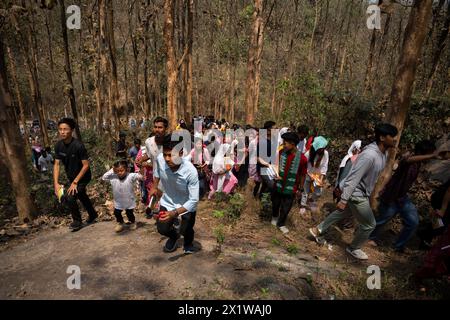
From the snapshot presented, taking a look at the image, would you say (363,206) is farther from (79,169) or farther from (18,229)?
(18,229)

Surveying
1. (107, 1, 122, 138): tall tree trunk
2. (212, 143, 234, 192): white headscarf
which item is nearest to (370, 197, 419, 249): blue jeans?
(212, 143, 234, 192): white headscarf

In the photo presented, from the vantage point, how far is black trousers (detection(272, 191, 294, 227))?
5172mm

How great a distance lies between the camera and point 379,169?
13.3 ft

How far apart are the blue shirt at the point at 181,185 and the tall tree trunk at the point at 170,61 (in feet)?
15.7

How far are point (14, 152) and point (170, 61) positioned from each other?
4.35 meters

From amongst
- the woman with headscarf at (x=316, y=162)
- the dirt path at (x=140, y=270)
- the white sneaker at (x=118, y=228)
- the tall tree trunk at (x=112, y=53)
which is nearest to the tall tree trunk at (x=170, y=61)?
the tall tree trunk at (x=112, y=53)

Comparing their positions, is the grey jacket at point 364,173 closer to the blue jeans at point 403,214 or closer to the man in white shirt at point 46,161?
the blue jeans at point 403,214

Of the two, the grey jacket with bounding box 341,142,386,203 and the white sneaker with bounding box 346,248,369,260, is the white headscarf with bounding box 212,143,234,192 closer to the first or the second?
the grey jacket with bounding box 341,142,386,203

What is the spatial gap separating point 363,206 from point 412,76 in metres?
2.53

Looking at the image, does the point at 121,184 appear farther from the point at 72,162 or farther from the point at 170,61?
the point at 170,61

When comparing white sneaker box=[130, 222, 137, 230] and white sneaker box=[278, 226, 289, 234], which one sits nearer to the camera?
white sneaker box=[130, 222, 137, 230]

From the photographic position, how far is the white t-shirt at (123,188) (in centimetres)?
484

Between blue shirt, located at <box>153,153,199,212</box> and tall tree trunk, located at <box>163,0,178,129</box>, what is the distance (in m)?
4.78
